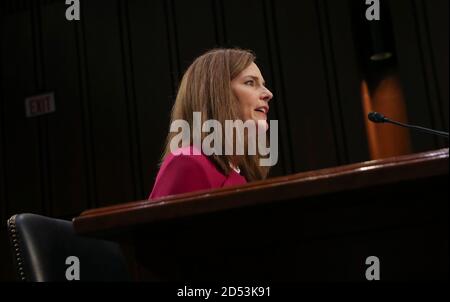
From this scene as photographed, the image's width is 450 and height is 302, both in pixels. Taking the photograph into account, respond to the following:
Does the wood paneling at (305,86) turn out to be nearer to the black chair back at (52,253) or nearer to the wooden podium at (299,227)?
the black chair back at (52,253)

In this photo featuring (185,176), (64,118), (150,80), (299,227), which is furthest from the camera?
(64,118)

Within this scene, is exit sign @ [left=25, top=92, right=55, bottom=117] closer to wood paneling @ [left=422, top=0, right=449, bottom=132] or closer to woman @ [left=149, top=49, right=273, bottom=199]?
wood paneling @ [left=422, top=0, right=449, bottom=132]

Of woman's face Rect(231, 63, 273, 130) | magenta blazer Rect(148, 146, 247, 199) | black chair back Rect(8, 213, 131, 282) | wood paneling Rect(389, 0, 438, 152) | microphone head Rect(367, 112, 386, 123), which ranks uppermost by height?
wood paneling Rect(389, 0, 438, 152)

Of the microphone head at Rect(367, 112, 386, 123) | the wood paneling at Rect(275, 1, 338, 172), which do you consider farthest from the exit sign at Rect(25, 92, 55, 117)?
the microphone head at Rect(367, 112, 386, 123)

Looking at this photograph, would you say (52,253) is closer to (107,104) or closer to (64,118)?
(107,104)

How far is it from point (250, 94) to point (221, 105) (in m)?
0.15

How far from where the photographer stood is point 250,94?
2.31 meters

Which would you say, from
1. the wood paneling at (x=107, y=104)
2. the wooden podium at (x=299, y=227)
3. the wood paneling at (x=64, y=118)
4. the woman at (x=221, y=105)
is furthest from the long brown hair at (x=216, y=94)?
the wood paneling at (x=64, y=118)

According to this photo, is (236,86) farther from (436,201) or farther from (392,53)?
(392,53)

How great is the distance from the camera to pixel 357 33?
4906 mm

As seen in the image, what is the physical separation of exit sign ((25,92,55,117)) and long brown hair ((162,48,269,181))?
344 cm

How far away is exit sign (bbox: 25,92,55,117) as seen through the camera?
554cm

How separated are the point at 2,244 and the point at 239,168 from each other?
3708mm

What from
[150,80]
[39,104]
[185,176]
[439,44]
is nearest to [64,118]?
[39,104]
